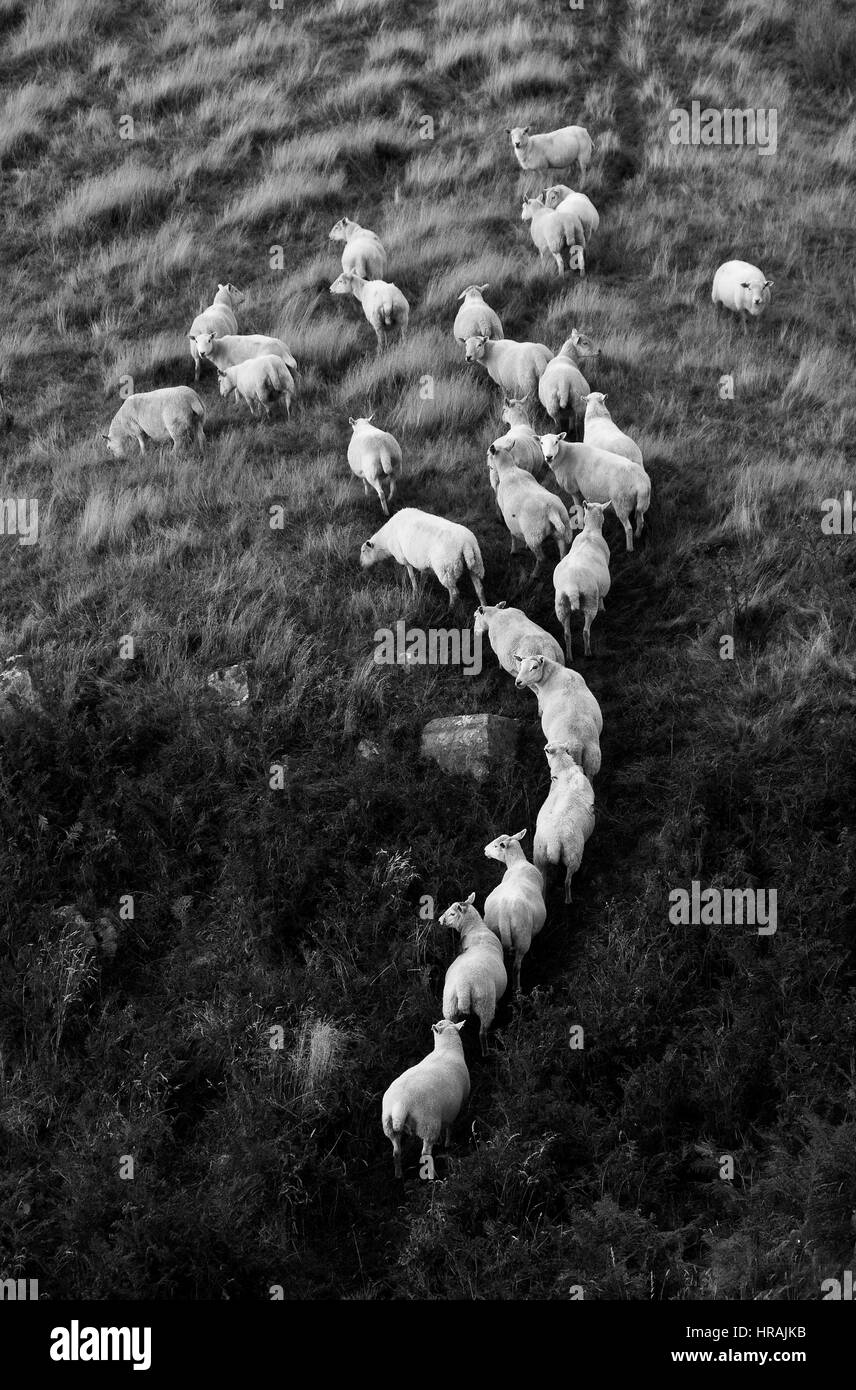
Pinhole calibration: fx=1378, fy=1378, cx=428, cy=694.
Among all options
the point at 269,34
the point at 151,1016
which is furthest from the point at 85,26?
the point at 151,1016

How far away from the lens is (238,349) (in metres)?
15.1

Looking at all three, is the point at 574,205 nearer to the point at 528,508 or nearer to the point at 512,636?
the point at 528,508

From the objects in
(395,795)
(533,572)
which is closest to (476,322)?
(533,572)

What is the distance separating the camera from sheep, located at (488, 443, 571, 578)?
11797 millimetres

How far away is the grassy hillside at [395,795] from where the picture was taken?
7738 millimetres

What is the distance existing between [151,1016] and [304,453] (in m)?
6.70

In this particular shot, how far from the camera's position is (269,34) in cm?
2331

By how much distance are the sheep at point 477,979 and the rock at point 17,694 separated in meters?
3.93

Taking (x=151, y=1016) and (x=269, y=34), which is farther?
(x=269, y=34)

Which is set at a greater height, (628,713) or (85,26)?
(85,26)

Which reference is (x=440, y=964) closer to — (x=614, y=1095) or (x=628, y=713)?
(x=614, y=1095)

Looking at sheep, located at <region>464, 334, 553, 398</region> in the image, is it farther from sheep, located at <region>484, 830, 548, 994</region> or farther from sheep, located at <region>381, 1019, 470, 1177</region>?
sheep, located at <region>381, 1019, 470, 1177</region>

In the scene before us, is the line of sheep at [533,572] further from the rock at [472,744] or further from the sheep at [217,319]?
the sheep at [217,319]

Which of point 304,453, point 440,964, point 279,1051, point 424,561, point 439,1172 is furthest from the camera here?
point 304,453
